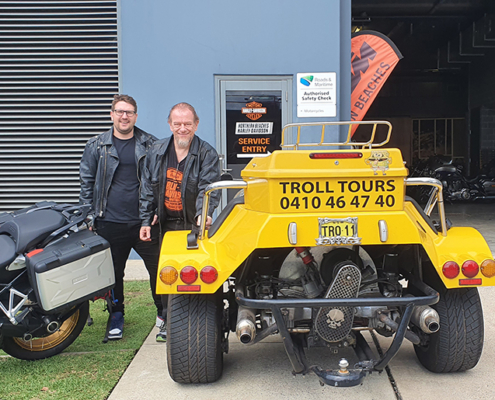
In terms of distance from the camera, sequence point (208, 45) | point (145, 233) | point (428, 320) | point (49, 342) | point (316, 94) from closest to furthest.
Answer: point (428, 320) < point (49, 342) < point (145, 233) < point (208, 45) < point (316, 94)

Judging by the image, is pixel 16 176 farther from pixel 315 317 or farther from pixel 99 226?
pixel 315 317

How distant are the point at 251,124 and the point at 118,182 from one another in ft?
10.2

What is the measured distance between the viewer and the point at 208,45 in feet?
Answer: 20.8

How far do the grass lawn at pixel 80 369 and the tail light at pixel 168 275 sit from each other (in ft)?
2.72

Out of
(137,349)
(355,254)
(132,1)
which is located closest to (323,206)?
(355,254)

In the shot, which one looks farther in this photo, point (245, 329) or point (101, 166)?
point (101, 166)

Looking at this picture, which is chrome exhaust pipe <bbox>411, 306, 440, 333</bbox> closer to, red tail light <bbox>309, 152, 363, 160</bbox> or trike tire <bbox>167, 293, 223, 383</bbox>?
red tail light <bbox>309, 152, 363, 160</bbox>

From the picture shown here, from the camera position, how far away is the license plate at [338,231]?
8.14 feet

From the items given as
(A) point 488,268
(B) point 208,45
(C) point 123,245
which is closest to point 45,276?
(C) point 123,245

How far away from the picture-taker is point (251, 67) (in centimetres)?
640

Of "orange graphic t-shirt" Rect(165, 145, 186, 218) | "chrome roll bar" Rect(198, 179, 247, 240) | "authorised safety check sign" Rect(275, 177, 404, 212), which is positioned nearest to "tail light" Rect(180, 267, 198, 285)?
"chrome roll bar" Rect(198, 179, 247, 240)

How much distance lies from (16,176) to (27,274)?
403 centimetres

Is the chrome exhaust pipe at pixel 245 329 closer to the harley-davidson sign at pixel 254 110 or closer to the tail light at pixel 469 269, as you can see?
the tail light at pixel 469 269

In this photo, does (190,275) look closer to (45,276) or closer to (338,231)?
(338,231)
